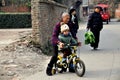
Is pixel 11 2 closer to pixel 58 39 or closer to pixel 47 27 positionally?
pixel 47 27

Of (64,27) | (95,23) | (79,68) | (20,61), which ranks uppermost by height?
(64,27)

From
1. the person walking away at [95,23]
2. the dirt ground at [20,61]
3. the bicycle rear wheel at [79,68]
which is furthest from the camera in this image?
the person walking away at [95,23]

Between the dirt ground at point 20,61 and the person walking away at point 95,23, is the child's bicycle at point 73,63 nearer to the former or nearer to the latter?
the dirt ground at point 20,61

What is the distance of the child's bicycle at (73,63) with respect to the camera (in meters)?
9.77

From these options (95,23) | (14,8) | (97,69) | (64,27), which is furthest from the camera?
(14,8)

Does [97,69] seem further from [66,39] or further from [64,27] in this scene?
[64,27]

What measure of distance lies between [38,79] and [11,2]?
3026cm

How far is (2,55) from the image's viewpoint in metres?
13.6

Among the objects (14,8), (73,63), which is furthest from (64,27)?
(14,8)

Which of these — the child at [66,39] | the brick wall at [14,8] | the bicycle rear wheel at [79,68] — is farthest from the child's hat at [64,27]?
the brick wall at [14,8]

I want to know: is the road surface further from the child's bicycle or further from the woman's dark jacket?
the woman's dark jacket

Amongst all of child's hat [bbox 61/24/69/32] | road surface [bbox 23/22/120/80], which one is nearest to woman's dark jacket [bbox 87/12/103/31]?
road surface [bbox 23/22/120/80]

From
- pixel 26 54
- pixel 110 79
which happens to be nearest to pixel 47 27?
pixel 26 54

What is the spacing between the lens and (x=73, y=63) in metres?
9.95
